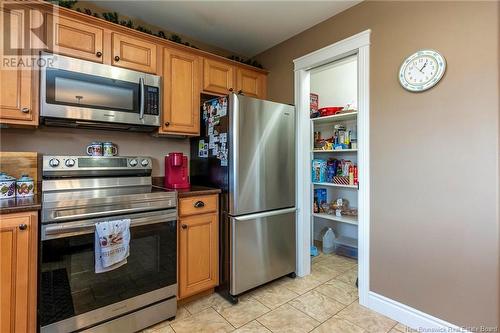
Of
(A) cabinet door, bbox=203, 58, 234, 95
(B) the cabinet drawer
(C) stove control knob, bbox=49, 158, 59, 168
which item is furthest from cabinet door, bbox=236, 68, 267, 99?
(C) stove control knob, bbox=49, 158, 59, 168

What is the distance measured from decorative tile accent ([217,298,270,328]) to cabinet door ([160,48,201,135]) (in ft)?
4.98

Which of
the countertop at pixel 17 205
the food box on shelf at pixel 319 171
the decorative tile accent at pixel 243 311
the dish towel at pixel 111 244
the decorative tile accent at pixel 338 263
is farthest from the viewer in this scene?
the food box on shelf at pixel 319 171

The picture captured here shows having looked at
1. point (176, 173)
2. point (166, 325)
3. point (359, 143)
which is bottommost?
point (166, 325)

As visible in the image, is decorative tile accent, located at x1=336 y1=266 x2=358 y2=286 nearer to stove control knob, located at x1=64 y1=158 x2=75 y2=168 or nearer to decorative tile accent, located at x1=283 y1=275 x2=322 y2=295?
decorative tile accent, located at x1=283 y1=275 x2=322 y2=295

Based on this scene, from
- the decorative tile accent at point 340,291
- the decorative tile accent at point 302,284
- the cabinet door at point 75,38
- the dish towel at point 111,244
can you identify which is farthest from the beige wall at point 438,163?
the cabinet door at point 75,38

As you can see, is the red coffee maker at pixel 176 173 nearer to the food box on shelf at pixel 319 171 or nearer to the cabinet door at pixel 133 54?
the cabinet door at pixel 133 54

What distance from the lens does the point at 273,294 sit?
2.19m

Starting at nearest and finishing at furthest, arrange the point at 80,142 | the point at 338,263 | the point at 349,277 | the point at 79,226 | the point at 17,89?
the point at 79,226
the point at 17,89
the point at 80,142
the point at 349,277
the point at 338,263

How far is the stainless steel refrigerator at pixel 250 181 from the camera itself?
2.04m

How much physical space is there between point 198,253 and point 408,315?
62.8 inches

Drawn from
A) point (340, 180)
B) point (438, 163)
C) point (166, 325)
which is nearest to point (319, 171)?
point (340, 180)

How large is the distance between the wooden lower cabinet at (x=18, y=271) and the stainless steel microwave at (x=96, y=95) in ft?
2.43

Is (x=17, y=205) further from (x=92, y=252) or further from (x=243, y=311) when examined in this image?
(x=243, y=311)

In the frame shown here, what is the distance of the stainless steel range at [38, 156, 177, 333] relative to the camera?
1.39 meters
